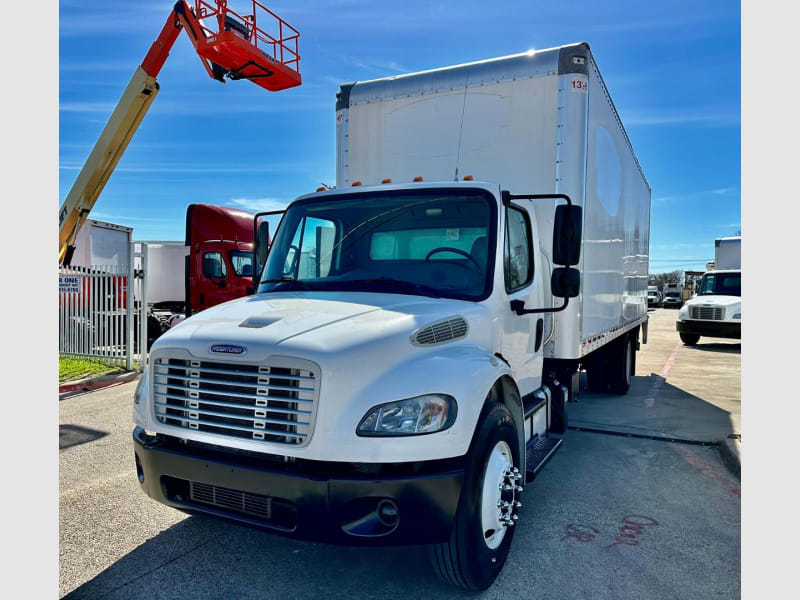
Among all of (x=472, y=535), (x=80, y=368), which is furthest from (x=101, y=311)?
(x=472, y=535)

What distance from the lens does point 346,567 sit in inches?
137

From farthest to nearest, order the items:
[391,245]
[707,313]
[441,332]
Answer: [707,313], [391,245], [441,332]

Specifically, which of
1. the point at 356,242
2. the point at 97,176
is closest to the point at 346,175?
the point at 356,242

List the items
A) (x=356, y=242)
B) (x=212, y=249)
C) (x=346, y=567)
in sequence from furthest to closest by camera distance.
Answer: (x=212, y=249), (x=356, y=242), (x=346, y=567)

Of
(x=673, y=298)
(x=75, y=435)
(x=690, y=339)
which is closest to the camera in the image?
(x=75, y=435)

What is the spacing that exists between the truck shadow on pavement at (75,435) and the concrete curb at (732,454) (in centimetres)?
651

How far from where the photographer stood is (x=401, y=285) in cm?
374

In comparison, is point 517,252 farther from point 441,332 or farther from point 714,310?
point 714,310

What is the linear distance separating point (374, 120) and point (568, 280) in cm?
301

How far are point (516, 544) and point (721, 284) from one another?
A: 18.6 metres

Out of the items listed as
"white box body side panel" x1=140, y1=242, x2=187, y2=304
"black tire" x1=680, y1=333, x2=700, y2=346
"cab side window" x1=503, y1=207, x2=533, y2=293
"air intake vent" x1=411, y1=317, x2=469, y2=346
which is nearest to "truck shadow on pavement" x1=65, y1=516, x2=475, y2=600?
"air intake vent" x1=411, y1=317, x2=469, y2=346

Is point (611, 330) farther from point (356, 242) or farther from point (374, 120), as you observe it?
point (356, 242)

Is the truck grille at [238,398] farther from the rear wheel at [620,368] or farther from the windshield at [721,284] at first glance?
the windshield at [721,284]

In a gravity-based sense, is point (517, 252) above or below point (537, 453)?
above
